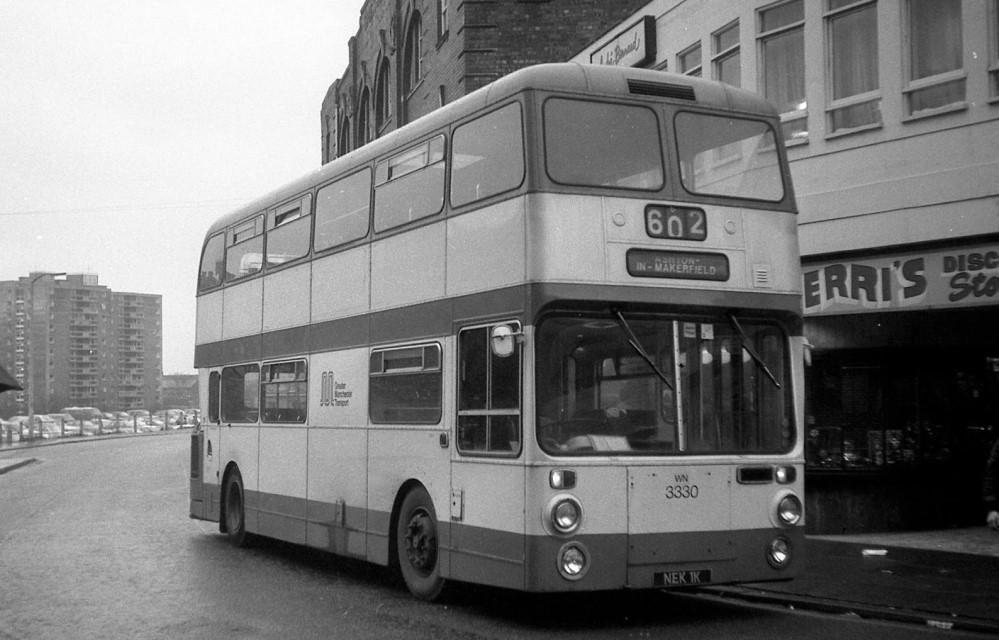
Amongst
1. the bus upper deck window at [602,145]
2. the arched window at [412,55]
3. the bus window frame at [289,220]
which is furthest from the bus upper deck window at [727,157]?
the arched window at [412,55]

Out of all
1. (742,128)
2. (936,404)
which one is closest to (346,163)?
(742,128)

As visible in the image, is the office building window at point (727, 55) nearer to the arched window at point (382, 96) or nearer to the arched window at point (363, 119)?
the arched window at point (382, 96)

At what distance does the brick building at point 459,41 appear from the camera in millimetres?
29594

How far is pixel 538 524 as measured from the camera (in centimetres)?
914

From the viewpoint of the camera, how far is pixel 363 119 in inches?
1767

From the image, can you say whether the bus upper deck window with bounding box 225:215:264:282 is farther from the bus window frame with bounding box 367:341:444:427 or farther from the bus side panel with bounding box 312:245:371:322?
the bus window frame with bounding box 367:341:444:427

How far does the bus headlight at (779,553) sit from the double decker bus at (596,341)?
0.02m

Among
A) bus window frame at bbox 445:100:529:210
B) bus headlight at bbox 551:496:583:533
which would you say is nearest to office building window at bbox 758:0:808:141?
bus window frame at bbox 445:100:529:210

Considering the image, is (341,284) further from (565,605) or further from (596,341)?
(596,341)

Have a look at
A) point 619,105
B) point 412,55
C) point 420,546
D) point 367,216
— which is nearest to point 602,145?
point 619,105

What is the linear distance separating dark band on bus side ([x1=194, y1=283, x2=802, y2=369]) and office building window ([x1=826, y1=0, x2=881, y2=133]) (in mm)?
7225

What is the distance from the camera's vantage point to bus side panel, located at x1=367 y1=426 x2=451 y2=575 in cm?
1052

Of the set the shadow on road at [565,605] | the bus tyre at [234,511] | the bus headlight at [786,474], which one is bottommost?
the shadow on road at [565,605]

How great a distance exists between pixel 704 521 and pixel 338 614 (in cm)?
306
